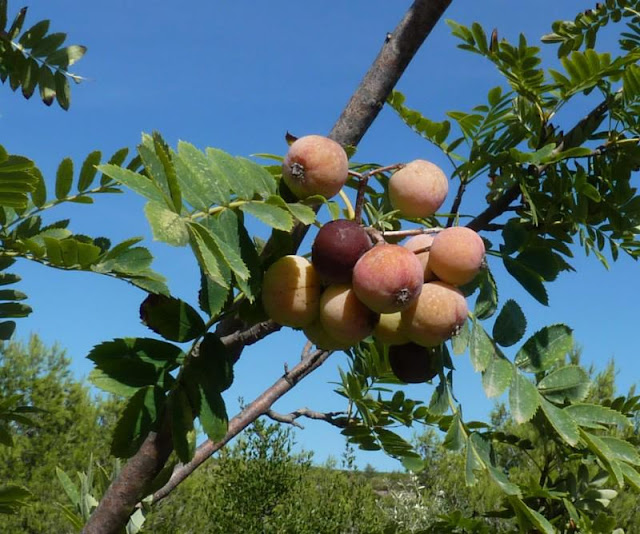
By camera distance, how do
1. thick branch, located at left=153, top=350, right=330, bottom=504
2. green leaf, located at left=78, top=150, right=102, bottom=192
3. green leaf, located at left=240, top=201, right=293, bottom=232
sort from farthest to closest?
1. thick branch, located at left=153, top=350, right=330, bottom=504
2. green leaf, located at left=78, top=150, right=102, bottom=192
3. green leaf, located at left=240, top=201, right=293, bottom=232

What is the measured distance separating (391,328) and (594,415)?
0.37 m

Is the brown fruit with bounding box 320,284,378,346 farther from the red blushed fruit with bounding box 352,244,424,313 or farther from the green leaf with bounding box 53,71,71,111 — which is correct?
the green leaf with bounding box 53,71,71,111

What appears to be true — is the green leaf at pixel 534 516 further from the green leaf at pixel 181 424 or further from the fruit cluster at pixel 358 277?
the green leaf at pixel 181 424

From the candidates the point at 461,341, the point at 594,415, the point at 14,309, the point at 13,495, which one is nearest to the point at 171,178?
the point at 461,341

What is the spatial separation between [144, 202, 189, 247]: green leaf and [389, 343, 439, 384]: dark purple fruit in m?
0.40

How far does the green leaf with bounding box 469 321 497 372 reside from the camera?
110 centimetres

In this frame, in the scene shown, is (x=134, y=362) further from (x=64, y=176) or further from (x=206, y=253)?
(x=64, y=176)

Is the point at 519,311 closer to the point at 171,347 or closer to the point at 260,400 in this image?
the point at 171,347

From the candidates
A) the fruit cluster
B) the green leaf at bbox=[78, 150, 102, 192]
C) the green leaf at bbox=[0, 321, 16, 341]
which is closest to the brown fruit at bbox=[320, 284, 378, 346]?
the fruit cluster

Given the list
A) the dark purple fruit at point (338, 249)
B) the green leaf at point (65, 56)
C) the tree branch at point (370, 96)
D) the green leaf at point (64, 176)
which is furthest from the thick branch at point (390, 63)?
the green leaf at point (65, 56)

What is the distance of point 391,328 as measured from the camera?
1.01m

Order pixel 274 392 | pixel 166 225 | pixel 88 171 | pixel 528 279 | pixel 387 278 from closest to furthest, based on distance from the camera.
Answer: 1. pixel 166 225
2. pixel 387 278
3. pixel 528 279
4. pixel 88 171
5. pixel 274 392

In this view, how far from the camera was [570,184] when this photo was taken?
1.37 m

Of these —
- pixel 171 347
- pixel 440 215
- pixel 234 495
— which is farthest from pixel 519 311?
pixel 234 495
